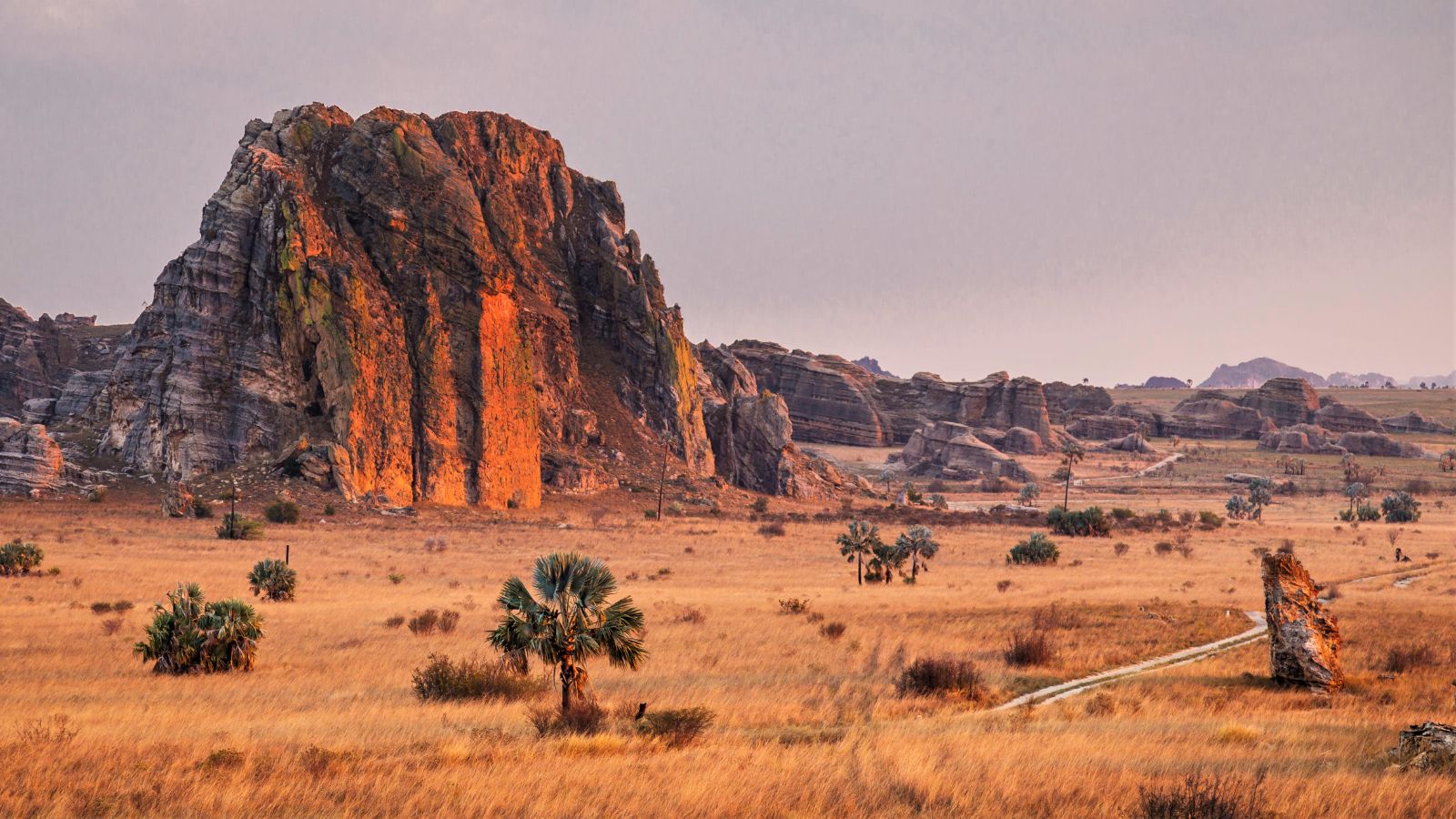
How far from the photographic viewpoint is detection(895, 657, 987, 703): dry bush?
19500 millimetres

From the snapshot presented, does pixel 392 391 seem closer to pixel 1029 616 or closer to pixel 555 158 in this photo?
pixel 555 158

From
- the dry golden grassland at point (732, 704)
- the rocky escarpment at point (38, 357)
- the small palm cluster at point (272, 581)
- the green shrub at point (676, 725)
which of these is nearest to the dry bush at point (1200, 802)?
the dry golden grassland at point (732, 704)

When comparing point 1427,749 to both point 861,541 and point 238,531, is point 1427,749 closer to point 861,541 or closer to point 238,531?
point 861,541

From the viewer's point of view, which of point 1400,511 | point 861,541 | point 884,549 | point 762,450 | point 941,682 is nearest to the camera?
point 941,682

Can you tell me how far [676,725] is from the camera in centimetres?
1485

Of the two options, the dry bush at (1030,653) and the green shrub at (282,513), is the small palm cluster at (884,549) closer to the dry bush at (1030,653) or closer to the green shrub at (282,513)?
the dry bush at (1030,653)

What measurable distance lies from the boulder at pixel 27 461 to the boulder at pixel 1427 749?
8286 cm

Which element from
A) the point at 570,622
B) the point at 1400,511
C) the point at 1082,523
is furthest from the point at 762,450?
the point at 570,622

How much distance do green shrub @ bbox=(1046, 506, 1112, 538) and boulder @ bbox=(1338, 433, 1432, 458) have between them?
12489 centimetres

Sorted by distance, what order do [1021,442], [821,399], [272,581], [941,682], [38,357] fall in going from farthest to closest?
[821,399]
[1021,442]
[38,357]
[272,581]
[941,682]

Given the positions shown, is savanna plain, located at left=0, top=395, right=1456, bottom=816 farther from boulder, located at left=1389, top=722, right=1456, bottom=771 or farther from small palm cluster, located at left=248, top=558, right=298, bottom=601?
small palm cluster, located at left=248, top=558, right=298, bottom=601

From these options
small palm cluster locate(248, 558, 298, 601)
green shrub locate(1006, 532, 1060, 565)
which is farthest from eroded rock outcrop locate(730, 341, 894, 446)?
small palm cluster locate(248, 558, 298, 601)

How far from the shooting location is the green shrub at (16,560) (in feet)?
129

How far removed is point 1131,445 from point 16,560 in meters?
182
